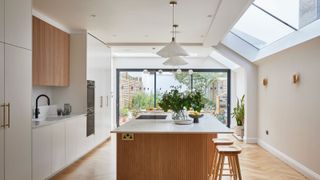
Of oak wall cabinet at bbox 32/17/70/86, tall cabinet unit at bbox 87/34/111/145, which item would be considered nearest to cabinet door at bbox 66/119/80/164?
oak wall cabinet at bbox 32/17/70/86

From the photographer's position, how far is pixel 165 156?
344 cm

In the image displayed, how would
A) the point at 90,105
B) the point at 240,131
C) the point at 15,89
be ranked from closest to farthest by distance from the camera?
the point at 15,89
the point at 90,105
the point at 240,131

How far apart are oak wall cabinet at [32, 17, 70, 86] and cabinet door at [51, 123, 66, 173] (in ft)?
2.65

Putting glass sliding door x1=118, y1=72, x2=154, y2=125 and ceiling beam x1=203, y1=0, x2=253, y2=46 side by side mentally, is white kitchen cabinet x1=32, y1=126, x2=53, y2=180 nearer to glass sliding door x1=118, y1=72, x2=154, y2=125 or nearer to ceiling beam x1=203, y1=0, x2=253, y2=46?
ceiling beam x1=203, y1=0, x2=253, y2=46

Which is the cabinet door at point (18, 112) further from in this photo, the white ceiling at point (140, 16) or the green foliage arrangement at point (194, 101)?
the green foliage arrangement at point (194, 101)

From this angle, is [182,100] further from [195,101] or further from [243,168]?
[243,168]

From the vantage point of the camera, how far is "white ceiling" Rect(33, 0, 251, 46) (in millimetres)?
4238

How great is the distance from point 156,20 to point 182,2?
1115 mm

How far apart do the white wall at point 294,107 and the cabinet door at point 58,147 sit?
4015 millimetres

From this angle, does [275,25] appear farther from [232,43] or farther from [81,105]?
[81,105]

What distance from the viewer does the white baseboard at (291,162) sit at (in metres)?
4.30

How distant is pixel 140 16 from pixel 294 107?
3.21 meters

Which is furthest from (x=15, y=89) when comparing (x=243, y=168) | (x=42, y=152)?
(x=243, y=168)

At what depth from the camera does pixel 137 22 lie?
5.39 m
